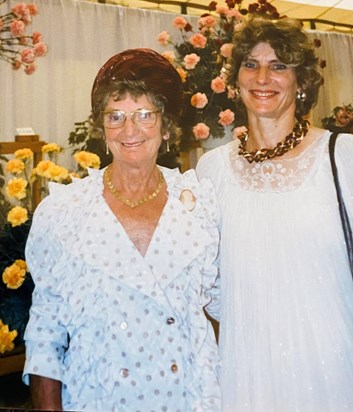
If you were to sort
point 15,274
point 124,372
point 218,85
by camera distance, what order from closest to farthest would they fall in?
point 124,372
point 15,274
point 218,85

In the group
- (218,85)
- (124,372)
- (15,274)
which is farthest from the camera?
(218,85)

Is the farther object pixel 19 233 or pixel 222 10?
pixel 222 10

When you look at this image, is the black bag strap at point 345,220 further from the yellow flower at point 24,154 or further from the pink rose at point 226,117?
the yellow flower at point 24,154

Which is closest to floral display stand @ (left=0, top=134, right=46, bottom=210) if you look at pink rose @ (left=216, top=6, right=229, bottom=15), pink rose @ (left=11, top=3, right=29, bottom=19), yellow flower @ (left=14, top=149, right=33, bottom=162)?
yellow flower @ (left=14, top=149, right=33, bottom=162)

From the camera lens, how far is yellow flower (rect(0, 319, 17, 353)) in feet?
3.09

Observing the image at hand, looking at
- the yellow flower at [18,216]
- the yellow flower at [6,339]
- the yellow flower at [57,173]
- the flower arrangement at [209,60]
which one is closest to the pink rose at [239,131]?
the flower arrangement at [209,60]

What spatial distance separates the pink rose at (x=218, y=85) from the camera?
104 cm

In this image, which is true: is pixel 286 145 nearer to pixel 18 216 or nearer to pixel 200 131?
pixel 200 131

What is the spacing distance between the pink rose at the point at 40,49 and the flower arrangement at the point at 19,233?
0.21m

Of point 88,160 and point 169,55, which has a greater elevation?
point 169,55

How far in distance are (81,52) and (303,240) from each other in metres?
0.59

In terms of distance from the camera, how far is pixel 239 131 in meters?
1.03

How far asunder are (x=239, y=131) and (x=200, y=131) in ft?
0.28

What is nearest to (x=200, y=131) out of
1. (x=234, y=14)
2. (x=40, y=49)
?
(x=234, y=14)
